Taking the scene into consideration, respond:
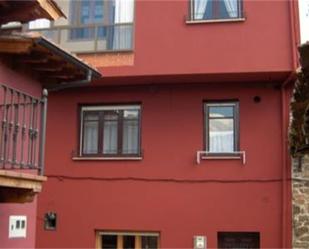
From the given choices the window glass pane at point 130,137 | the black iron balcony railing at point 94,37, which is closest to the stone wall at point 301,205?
the window glass pane at point 130,137

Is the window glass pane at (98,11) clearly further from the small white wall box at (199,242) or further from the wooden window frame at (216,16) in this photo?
the small white wall box at (199,242)

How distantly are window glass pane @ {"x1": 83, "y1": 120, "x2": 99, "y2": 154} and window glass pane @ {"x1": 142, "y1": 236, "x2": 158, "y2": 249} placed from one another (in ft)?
8.49

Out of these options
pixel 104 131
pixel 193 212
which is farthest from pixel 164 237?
pixel 104 131

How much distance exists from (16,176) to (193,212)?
7.65 m

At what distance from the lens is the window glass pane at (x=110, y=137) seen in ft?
54.6

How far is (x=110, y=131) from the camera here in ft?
55.1

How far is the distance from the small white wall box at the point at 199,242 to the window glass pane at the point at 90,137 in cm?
343

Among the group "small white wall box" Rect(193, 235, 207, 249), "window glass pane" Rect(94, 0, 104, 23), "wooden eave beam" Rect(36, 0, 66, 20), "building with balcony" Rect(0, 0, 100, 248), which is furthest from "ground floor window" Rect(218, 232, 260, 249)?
"wooden eave beam" Rect(36, 0, 66, 20)

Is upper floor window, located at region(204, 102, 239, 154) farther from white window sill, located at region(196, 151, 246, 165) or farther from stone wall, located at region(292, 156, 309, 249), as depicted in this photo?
stone wall, located at region(292, 156, 309, 249)

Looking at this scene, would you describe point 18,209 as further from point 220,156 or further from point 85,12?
point 85,12

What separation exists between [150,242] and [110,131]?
3.01 metres

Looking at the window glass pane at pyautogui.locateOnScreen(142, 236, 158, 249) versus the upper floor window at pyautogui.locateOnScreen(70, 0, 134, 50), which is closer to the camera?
the window glass pane at pyautogui.locateOnScreen(142, 236, 158, 249)

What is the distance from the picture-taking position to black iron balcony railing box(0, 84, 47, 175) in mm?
9281

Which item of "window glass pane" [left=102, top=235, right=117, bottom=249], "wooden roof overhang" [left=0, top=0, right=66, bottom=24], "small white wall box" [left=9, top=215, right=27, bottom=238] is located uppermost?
"wooden roof overhang" [left=0, top=0, right=66, bottom=24]
